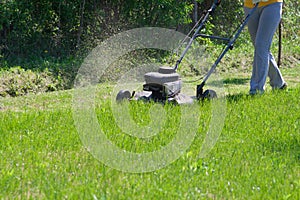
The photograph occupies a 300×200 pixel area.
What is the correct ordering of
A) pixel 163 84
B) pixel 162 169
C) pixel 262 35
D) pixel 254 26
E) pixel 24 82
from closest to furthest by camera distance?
pixel 162 169 → pixel 163 84 → pixel 262 35 → pixel 254 26 → pixel 24 82

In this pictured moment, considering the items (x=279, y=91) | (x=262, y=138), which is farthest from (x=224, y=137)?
(x=279, y=91)

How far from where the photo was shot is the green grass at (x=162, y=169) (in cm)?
387

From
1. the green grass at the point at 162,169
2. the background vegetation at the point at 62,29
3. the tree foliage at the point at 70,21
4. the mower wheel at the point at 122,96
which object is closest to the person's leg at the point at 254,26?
the green grass at the point at 162,169

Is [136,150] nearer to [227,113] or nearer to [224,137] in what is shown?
[224,137]

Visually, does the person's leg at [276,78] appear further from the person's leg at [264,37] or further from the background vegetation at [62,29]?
the background vegetation at [62,29]

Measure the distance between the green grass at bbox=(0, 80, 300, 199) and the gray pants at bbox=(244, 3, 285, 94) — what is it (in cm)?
103

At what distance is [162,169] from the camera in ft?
14.3

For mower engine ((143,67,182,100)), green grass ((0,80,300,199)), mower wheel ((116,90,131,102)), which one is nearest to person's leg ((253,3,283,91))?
green grass ((0,80,300,199))

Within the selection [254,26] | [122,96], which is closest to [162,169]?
[122,96]

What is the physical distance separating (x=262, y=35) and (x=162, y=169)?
11.8 ft

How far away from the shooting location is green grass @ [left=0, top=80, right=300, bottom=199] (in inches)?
152

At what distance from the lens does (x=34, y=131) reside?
5.45m

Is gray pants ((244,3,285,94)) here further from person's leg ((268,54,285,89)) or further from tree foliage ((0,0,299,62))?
tree foliage ((0,0,299,62))

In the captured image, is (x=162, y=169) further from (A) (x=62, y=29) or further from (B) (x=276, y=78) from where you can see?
(A) (x=62, y=29)
